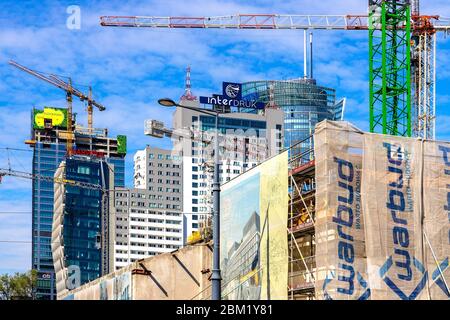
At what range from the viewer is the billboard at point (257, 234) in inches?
1996

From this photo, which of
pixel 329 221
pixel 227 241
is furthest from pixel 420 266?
pixel 227 241

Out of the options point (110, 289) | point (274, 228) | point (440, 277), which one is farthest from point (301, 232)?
point (110, 289)

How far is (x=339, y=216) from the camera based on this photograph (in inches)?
1791

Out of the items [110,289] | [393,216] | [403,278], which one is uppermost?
[393,216]

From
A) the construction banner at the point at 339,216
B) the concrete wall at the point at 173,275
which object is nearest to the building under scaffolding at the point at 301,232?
the construction banner at the point at 339,216

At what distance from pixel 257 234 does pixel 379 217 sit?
31.1 feet

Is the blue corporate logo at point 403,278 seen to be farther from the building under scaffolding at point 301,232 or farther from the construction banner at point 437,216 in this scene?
the building under scaffolding at point 301,232

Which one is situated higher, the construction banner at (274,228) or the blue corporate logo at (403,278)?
the construction banner at (274,228)

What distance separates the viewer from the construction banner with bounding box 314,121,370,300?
4456 cm

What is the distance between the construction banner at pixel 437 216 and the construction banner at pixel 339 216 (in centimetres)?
373

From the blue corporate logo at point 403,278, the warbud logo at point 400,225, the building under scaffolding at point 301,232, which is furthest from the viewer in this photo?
the building under scaffolding at point 301,232

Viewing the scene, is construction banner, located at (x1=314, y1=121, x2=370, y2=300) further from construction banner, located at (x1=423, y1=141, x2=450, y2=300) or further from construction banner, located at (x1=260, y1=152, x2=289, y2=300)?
construction banner, located at (x1=260, y1=152, x2=289, y2=300)

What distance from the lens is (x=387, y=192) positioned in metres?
47.1

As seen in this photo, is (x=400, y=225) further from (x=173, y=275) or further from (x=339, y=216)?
(x=173, y=275)
